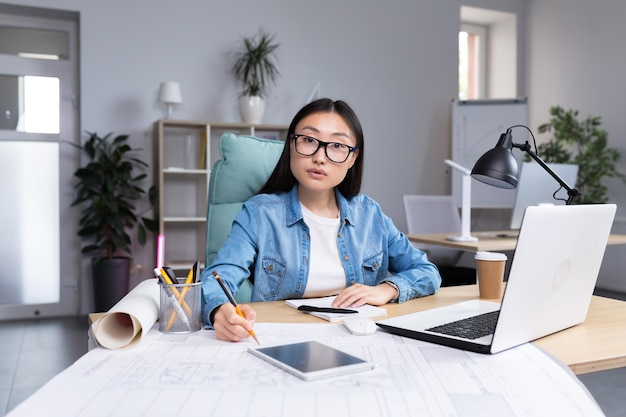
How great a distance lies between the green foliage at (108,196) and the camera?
4.02m

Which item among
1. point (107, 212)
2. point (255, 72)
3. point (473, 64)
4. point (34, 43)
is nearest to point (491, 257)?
point (107, 212)

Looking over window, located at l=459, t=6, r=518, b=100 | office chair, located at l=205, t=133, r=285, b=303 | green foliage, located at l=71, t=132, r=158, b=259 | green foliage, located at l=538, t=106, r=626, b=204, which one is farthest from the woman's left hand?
window, located at l=459, t=6, r=518, b=100

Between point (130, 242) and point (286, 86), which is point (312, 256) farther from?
point (286, 86)

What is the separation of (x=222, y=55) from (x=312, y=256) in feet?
11.2

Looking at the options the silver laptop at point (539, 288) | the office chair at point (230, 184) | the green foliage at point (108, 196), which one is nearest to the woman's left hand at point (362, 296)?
the silver laptop at point (539, 288)

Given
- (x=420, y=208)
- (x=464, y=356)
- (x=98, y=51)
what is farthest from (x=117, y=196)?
(x=464, y=356)

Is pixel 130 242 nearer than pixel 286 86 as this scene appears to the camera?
Yes

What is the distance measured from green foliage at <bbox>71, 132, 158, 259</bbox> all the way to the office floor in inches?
24.1

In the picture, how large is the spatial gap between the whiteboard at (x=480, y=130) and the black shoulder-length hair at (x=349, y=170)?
379cm

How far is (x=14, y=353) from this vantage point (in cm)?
324

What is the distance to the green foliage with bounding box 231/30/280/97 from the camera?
175 inches

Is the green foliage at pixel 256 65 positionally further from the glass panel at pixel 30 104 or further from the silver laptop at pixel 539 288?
the silver laptop at pixel 539 288

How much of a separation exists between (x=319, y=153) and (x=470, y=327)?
62 centimetres

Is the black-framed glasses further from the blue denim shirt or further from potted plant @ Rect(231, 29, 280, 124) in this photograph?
potted plant @ Rect(231, 29, 280, 124)
